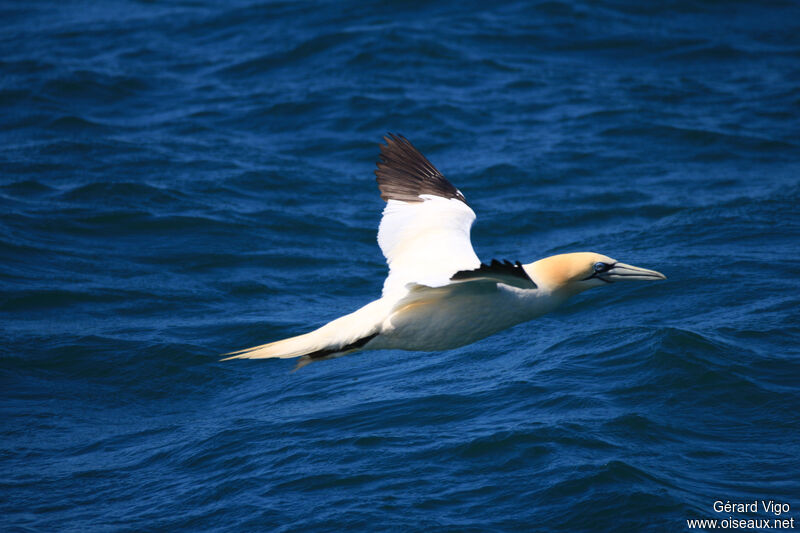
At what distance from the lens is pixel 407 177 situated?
9.28 meters

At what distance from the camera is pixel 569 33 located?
20.0 metres

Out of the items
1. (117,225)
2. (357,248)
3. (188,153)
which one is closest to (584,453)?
(357,248)

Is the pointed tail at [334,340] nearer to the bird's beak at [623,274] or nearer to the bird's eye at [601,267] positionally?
the bird's eye at [601,267]

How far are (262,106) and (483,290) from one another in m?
11.1

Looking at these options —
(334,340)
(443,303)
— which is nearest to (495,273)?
(443,303)

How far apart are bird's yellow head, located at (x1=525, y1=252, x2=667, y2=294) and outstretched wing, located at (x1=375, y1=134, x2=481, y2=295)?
1.72 ft

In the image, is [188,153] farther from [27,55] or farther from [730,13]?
[730,13]

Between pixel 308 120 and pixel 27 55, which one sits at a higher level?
pixel 27 55

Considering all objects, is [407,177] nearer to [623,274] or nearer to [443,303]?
[443,303]

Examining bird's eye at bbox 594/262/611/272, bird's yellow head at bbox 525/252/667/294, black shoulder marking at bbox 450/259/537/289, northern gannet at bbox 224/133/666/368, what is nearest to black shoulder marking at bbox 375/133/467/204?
northern gannet at bbox 224/133/666/368

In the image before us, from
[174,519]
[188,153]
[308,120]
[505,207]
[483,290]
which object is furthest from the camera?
[308,120]

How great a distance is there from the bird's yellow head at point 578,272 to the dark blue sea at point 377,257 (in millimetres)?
1452

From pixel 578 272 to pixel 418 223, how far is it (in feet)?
5.16

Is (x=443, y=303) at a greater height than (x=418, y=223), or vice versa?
(x=418, y=223)
